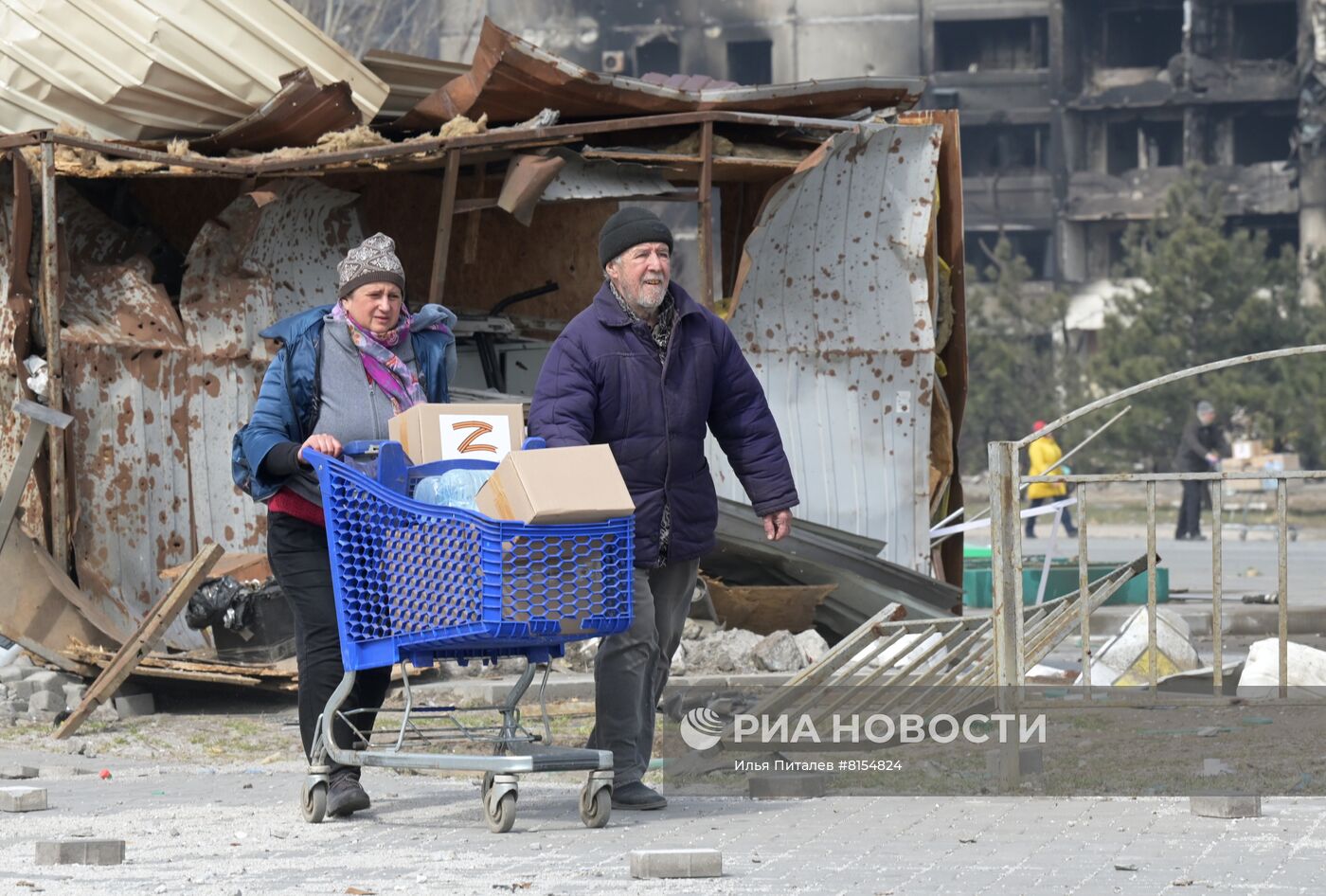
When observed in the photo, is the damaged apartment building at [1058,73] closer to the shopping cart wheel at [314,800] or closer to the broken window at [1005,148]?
the broken window at [1005,148]

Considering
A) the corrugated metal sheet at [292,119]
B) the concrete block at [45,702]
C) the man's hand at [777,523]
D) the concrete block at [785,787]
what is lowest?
the concrete block at [45,702]

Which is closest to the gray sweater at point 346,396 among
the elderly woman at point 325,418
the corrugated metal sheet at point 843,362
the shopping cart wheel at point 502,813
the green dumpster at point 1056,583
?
the elderly woman at point 325,418

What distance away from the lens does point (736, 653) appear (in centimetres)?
1066

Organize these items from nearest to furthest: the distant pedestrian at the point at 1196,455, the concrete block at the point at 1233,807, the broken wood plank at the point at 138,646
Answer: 1. the concrete block at the point at 1233,807
2. the broken wood plank at the point at 138,646
3. the distant pedestrian at the point at 1196,455

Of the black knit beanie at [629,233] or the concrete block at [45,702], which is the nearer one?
the black knit beanie at [629,233]

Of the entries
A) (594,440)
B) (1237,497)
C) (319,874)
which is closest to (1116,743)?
(594,440)

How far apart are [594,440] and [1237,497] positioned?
104ft

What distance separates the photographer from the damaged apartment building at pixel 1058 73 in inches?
2335

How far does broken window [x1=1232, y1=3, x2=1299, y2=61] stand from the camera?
60312 mm

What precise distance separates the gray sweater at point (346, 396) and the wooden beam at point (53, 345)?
13.9 ft

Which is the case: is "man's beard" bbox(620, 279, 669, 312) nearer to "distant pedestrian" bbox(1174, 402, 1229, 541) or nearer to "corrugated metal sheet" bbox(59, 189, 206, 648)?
"corrugated metal sheet" bbox(59, 189, 206, 648)

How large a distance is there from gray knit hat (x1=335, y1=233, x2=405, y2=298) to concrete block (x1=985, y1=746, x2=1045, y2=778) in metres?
2.42

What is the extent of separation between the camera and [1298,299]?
44.7 m

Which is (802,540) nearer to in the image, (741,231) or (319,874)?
(741,231)
